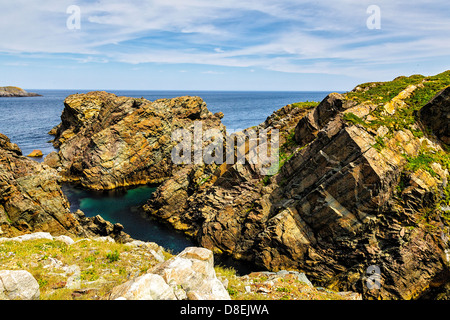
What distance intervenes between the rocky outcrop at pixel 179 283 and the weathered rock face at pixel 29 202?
1934cm

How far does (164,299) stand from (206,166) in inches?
1450

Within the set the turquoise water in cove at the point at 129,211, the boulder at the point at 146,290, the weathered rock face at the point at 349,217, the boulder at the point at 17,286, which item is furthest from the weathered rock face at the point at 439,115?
the boulder at the point at 17,286

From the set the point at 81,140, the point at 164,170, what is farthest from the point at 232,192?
the point at 81,140

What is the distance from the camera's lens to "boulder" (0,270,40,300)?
11906 millimetres

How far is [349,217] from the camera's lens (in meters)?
27.2

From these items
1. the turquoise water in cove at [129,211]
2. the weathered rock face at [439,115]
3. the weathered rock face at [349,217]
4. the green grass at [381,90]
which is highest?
the green grass at [381,90]

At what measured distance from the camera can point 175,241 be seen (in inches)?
1471

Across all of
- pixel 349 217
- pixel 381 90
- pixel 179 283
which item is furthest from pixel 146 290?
pixel 381 90

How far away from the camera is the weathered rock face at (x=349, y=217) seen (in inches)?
941

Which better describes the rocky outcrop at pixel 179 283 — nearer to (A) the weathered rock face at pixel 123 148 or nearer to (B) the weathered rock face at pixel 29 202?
(B) the weathered rock face at pixel 29 202

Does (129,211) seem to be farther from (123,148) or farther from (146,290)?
A: (146,290)

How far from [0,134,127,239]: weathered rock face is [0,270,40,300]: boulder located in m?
14.1

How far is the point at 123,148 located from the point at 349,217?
48.4m

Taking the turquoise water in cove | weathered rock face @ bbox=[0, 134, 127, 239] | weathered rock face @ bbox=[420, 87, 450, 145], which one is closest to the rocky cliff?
weathered rock face @ bbox=[420, 87, 450, 145]
